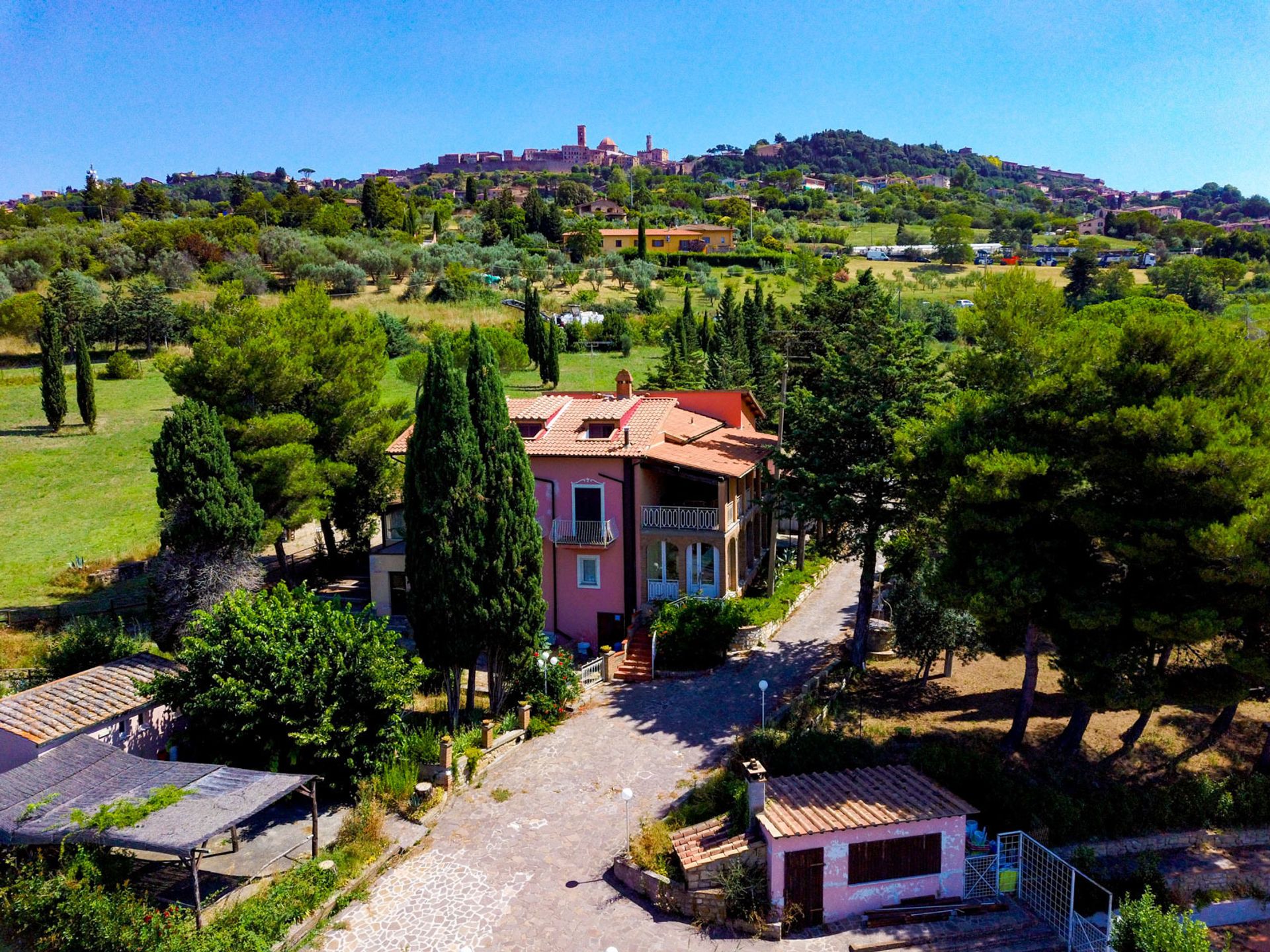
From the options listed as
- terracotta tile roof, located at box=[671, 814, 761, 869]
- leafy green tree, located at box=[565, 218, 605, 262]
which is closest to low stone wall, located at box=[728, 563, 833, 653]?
terracotta tile roof, located at box=[671, 814, 761, 869]

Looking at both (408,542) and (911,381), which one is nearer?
(408,542)

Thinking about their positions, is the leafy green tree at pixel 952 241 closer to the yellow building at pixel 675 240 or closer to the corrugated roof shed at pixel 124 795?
the yellow building at pixel 675 240

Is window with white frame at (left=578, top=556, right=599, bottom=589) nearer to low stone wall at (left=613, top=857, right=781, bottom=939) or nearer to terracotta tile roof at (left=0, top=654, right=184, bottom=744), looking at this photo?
terracotta tile roof at (left=0, top=654, right=184, bottom=744)

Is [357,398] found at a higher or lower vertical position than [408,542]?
higher

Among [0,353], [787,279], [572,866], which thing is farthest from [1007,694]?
[787,279]

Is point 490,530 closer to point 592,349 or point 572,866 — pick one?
point 572,866

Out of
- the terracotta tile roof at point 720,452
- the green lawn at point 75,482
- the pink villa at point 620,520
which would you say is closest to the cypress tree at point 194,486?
the pink villa at point 620,520
